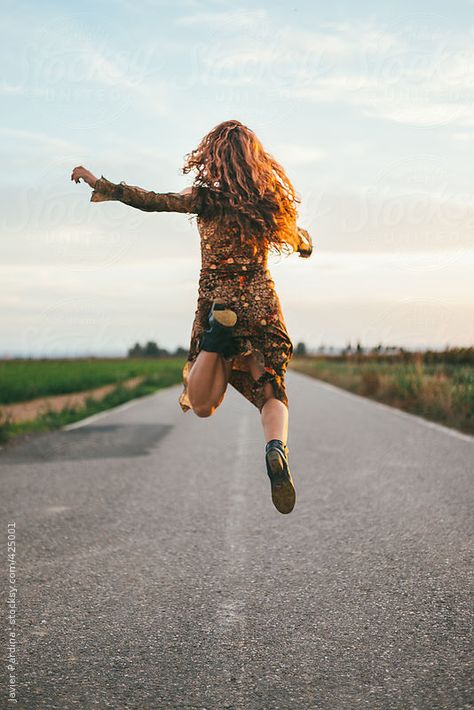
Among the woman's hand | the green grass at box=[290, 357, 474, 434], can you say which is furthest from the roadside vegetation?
the woman's hand

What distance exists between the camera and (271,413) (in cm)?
416

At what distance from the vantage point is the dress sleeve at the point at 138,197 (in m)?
3.94

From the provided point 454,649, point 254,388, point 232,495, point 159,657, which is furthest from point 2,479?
point 454,649

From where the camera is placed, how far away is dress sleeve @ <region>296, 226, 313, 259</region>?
4457 millimetres

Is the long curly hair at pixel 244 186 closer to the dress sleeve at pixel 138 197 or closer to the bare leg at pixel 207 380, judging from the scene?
the dress sleeve at pixel 138 197

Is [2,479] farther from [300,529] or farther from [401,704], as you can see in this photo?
[401,704]

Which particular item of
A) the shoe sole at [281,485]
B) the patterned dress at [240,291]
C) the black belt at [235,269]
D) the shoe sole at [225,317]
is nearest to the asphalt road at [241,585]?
the shoe sole at [281,485]

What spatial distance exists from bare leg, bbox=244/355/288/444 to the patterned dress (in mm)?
27

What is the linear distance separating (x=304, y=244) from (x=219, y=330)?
2.92ft

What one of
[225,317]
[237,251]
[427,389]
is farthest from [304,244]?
[427,389]

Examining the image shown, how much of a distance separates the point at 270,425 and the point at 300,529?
190 cm

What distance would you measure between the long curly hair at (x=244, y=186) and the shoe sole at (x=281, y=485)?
1052mm

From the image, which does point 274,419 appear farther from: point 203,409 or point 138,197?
point 138,197

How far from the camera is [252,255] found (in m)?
4.18
